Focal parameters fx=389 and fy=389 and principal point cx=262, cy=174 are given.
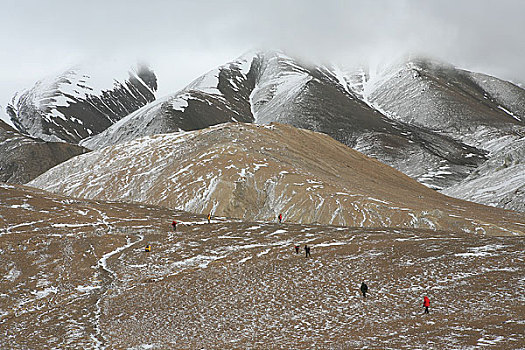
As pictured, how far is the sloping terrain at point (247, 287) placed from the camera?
81.5 feet

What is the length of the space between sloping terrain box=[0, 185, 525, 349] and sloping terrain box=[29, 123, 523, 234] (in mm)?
20301

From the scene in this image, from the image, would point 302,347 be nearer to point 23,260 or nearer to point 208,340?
point 208,340

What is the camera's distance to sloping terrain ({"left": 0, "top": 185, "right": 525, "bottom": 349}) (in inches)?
977

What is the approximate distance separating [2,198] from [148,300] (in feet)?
137

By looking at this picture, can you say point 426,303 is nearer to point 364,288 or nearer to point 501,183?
point 364,288

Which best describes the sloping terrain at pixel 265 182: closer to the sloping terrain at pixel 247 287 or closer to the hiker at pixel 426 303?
the sloping terrain at pixel 247 287

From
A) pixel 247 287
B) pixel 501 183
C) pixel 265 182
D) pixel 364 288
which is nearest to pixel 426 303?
pixel 364 288

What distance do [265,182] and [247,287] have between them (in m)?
53.9

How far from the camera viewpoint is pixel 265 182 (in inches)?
3524

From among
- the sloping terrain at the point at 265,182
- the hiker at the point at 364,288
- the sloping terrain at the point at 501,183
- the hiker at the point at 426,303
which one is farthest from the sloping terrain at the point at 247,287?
the sloping terrain at the point at 501,183

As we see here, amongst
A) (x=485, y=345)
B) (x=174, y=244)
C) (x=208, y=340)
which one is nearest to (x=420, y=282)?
(x=485, y=345)

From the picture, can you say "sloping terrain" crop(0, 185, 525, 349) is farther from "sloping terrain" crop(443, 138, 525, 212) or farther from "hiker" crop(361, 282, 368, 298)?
"sloping terrain" crop(443, 138, 525, 212)

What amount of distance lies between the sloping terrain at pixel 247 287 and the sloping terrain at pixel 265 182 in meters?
20.3

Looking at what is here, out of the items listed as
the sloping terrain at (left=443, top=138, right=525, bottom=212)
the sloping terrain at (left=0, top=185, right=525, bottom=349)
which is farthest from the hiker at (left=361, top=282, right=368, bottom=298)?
the sloping terrain at (left=443, top=138, right=525, bottom=212)
